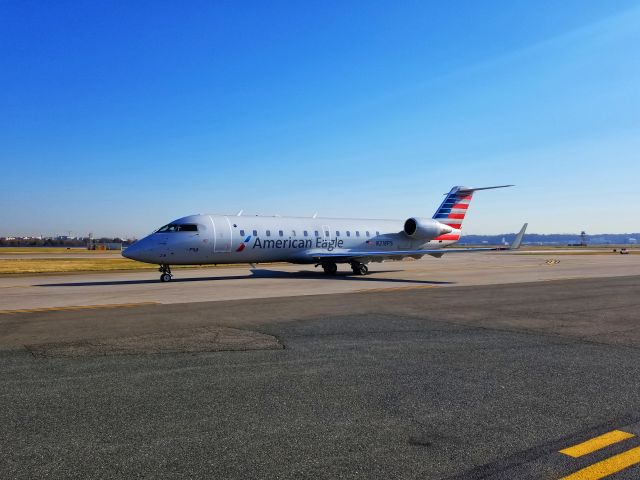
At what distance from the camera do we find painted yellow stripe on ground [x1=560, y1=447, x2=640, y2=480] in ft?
12.0

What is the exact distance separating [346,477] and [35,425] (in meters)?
2.99

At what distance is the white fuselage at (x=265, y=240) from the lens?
2228 centimetres

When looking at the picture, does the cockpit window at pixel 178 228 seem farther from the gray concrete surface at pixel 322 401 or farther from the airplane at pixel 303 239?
the gray concrete surface at pixel 322 401

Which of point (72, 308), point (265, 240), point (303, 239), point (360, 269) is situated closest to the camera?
point (72, 308)

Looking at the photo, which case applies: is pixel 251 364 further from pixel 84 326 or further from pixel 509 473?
pixel 84 326

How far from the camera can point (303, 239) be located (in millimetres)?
26891

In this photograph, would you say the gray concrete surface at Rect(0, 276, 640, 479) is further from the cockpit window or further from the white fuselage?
the cockpit window

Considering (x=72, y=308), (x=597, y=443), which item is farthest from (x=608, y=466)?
(x=72, y=308)

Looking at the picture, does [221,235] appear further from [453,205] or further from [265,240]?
[453,205]

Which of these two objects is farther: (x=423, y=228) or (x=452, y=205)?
(x=452, y=205)

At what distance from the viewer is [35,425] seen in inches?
181

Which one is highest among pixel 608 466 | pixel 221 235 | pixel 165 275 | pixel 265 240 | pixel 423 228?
pixel 423 228

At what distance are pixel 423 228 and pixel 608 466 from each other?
2674 centimetres

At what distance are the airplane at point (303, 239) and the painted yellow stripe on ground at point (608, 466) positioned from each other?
16.7 meters
